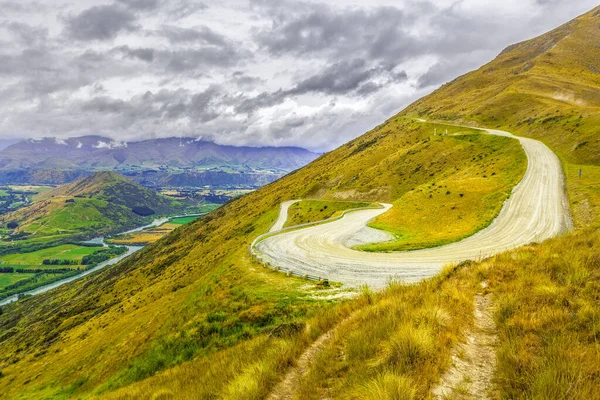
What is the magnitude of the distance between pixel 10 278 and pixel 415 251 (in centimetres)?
24781

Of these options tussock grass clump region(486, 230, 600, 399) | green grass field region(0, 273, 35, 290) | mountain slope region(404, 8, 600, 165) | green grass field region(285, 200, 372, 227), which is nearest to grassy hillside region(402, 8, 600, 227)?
mountain slope region(404, 8, 600, 165)

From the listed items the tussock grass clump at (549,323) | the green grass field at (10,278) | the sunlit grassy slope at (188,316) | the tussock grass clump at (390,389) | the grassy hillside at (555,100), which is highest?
the grassy hillside at (555,100)

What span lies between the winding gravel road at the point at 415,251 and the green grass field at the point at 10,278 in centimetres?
21887

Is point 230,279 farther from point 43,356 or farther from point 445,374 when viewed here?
point 43,356

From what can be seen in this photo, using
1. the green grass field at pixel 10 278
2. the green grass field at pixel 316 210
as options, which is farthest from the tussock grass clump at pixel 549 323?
the green grass field at pixel 10 278

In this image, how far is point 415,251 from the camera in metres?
25.5

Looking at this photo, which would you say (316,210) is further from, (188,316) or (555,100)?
(555,100)

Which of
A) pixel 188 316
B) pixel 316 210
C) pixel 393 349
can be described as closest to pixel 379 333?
pixel 393 349

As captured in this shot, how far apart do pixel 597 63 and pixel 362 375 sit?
620 feet

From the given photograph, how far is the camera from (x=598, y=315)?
6.21 meters

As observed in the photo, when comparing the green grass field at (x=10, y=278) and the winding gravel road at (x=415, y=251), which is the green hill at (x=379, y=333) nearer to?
the winding gravel road at (x=415, y=251)

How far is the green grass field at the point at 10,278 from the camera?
17262 centimetres

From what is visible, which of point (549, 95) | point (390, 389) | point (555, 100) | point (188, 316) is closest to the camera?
point (390, 389)

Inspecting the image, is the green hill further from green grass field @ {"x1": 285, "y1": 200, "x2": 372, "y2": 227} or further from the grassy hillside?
green grass field @ {"x1": 285, "y1": 200, "x2": 372, "y2": 227}
